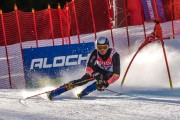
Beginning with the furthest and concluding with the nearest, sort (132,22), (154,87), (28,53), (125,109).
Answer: (132,22) < (28,53) < (154,87) < (125,109)

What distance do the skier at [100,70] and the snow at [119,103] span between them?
190 mm

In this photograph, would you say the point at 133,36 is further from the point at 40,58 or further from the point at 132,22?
the point at 40,58

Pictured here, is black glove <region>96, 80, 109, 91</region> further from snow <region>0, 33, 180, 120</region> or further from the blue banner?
the blue banner

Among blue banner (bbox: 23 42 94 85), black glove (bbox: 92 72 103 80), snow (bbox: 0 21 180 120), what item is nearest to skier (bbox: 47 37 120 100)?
black glove (bbox: 92 72 103 80)

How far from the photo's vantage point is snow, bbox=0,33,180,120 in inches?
247

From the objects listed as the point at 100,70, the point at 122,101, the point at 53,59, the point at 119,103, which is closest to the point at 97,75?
the point at 100,70

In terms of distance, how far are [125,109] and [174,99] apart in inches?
44.2

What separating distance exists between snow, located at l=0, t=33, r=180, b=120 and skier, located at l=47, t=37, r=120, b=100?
0.19 meters

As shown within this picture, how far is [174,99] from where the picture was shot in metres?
7.36

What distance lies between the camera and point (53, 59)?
10719 millimetres

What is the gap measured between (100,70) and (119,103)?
1.39 meters

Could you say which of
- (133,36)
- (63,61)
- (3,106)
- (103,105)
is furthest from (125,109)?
(133,36)

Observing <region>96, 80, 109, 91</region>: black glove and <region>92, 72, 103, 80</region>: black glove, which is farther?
<region>92, 72, 103, 80</region>: black glove

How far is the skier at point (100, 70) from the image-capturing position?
26.1ft
